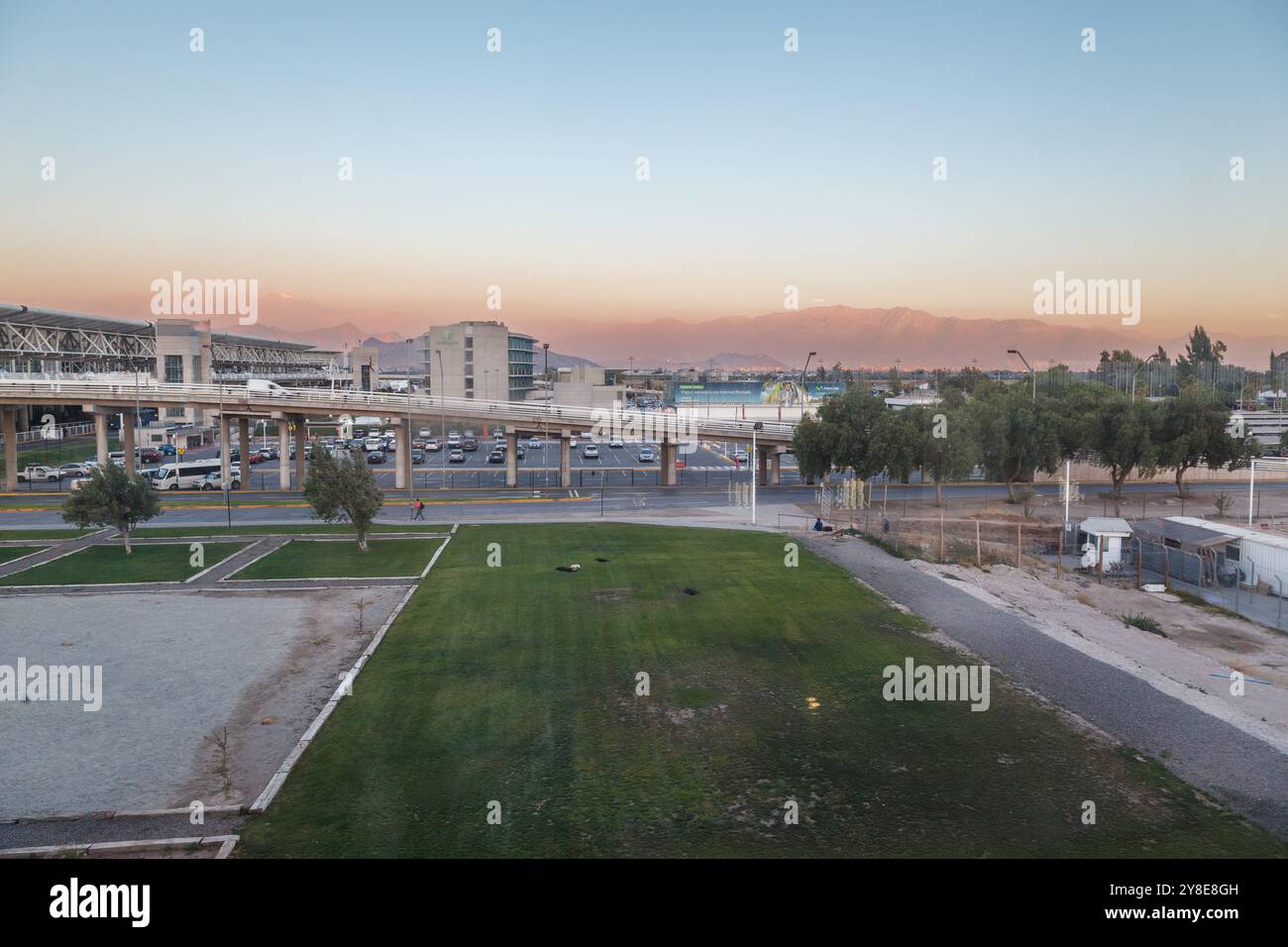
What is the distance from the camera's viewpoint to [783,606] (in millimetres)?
28484

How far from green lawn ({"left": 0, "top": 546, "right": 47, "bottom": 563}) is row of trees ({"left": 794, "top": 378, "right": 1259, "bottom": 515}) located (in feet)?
132

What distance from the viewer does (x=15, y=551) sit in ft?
126

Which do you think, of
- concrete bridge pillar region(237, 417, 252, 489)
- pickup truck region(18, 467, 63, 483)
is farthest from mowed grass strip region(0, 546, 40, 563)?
pickup truck region(18, 467, 63, 483)

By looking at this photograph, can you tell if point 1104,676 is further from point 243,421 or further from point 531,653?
point 243,421

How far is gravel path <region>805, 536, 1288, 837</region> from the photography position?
15.5 m

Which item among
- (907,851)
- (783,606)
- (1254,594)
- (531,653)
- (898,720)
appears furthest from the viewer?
(1254,594)

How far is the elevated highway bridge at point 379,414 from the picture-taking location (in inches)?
2344

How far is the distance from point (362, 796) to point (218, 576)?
72.2ft

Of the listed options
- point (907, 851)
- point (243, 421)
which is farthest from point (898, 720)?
point (243, 421)

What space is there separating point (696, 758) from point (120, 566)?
2934 cm

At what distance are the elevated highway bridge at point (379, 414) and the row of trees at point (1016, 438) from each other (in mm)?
8370
